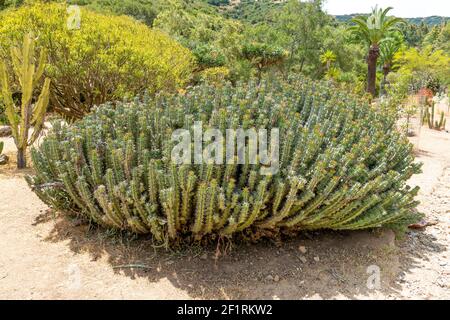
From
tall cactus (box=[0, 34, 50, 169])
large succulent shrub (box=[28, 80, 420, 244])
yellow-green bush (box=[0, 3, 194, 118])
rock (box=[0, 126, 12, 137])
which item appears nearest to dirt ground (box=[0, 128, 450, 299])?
large succulent shrub (box=[28, 80, 420, 244])

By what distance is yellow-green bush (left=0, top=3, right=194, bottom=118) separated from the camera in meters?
A: 6.89

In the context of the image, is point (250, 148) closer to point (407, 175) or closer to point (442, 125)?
point (407, 175)

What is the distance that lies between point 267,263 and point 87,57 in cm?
501

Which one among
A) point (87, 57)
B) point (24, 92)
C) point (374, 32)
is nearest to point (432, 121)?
point (374, 32)

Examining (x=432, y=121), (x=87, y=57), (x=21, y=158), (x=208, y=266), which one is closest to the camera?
(x=208, y=266)

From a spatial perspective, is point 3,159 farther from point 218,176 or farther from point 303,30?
point 303,30

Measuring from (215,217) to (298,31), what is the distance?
2061 centimetres

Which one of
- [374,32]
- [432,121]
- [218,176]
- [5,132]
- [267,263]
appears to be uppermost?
[374,32]

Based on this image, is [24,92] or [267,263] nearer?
[267,263]

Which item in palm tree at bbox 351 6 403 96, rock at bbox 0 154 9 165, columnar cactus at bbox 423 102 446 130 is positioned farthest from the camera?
palm tree at bbox 351 6 403 96

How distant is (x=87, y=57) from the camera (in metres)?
6.97

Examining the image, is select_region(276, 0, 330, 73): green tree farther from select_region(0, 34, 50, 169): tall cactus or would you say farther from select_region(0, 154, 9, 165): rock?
select_region(0, 154, 9, 165): rock

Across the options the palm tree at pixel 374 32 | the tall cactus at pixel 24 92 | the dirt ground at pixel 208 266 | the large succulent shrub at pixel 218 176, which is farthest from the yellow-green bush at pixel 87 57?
the palm tree at pixel 374 32

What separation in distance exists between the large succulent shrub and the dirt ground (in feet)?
0.66
